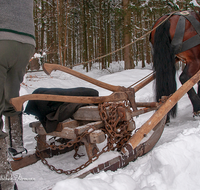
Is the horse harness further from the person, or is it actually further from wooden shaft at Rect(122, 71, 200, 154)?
the person

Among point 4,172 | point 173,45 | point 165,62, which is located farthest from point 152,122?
point 173,45

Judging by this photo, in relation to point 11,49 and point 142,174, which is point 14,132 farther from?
point 142,174

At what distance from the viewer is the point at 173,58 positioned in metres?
2.90

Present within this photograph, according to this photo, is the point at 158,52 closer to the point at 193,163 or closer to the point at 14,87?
the point at 193,163

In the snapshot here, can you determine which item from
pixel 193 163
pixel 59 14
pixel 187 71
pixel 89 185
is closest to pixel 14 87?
pixel 89 185

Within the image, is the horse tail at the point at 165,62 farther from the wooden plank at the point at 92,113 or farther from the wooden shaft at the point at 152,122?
the wooden plank at the point at 92,113

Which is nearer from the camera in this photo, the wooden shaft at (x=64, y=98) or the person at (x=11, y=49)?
the person at (x=11, y=49)

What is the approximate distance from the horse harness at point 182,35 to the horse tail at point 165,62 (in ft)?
0.33

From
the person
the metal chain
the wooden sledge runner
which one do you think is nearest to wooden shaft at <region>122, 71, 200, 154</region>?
the wooden sledge runner

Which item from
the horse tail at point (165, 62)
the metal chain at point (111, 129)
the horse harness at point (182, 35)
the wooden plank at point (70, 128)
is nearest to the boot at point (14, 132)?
the wooden plank at point (70, 128)

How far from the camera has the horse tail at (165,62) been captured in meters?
2.88

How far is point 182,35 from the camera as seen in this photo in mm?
2834

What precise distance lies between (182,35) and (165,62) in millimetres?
490

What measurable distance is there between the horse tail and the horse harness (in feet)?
0.33
